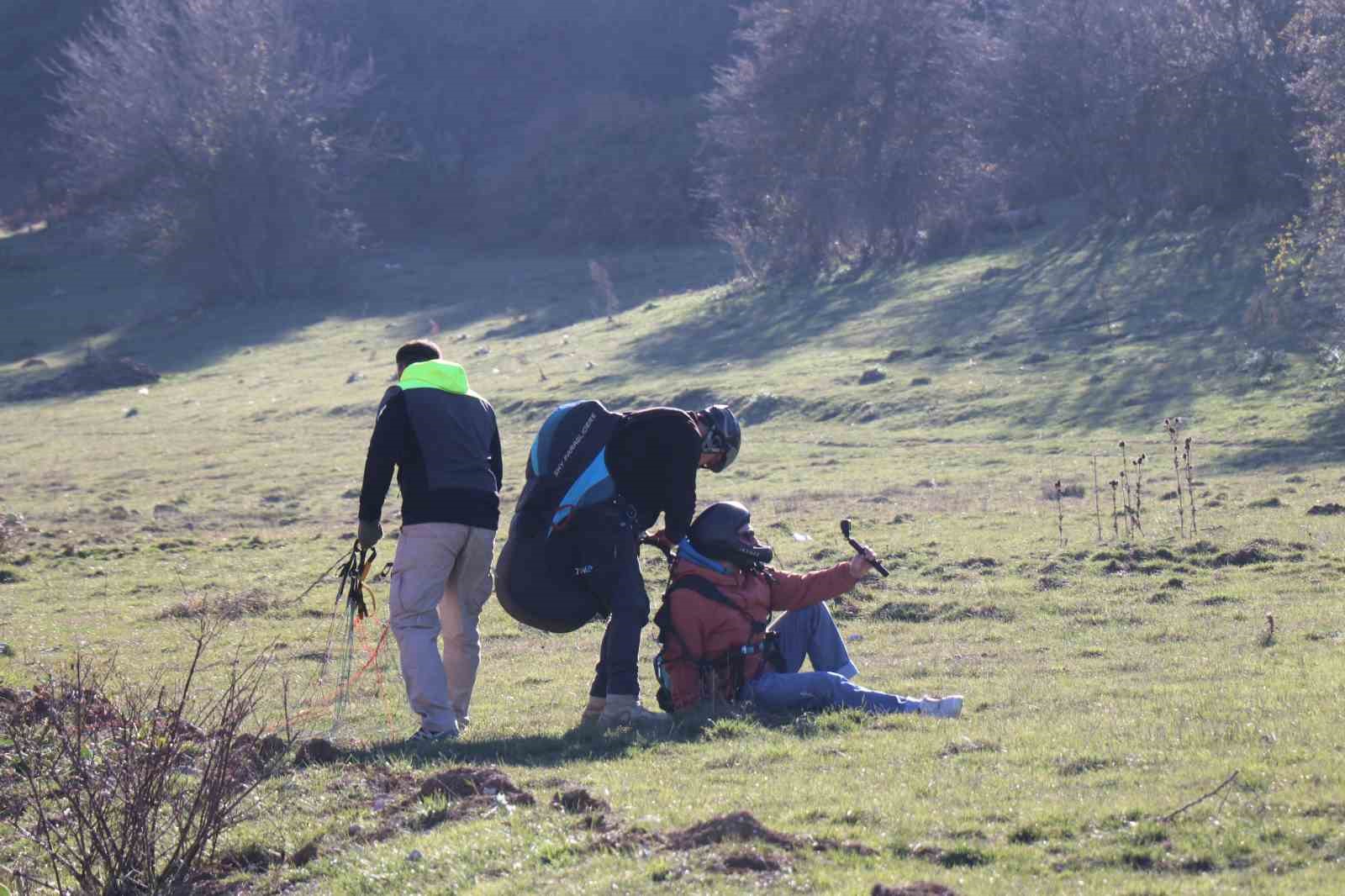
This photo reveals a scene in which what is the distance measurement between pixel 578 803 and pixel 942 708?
7.42 ft

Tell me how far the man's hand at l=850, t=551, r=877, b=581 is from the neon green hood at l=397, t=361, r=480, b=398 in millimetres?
2009

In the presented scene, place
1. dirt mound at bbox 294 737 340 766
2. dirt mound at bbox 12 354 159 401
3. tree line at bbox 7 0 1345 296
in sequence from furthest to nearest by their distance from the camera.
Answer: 1. dirt mound at bbox 12 354 159 401
2. tree line at bbox 7 0 1345 296
3. dirt mound at bbox 294 737 340 766

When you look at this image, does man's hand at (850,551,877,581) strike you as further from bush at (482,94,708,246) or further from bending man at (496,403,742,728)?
bush at (482,94,708,246)

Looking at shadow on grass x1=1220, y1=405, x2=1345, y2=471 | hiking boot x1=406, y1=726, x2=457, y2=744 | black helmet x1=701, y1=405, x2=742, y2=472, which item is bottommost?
shadow on grass x1=1220, y1=405, x2=1345, y2=471

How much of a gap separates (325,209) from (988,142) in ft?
77.8

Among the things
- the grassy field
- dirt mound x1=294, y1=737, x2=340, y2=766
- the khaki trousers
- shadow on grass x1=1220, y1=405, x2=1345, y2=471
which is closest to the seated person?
the grassy field

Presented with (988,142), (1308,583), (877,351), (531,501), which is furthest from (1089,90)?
(531,501)

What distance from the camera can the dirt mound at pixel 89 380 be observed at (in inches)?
1411

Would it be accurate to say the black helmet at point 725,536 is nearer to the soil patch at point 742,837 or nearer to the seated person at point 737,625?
the seated person at point 737,625

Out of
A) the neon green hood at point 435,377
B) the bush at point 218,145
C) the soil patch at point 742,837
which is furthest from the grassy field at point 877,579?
the bush at point 218,145

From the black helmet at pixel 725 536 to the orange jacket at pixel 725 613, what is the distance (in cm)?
10

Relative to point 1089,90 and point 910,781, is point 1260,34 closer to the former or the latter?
point 1089,90

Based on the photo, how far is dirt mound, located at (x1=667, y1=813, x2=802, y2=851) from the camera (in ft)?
17.9

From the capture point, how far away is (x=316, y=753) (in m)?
7.11
